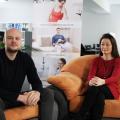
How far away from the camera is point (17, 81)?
2.55 meters

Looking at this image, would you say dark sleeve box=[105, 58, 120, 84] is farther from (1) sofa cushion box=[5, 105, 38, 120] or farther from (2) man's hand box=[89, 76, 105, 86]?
(1) sofa cushion box=[5, 105, 38, 120]

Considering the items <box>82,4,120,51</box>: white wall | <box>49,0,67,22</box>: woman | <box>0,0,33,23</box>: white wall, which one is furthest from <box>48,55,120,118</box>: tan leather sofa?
<box>82,4,120,51</box>: white wall

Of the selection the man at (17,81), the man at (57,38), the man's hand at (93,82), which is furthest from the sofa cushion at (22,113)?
the man at (57,38)

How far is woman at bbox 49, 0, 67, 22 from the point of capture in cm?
410

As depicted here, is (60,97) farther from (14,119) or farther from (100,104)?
(14,119)

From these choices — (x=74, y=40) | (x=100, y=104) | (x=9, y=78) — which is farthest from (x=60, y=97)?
(x=74, y=40)

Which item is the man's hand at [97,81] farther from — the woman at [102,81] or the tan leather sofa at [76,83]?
the tan leather sofa at [76,83]

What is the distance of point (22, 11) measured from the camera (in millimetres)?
8922

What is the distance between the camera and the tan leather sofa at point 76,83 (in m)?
2.87

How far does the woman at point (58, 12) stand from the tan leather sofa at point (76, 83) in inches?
38.2

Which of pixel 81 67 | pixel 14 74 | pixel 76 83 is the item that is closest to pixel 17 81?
pixel 14 74

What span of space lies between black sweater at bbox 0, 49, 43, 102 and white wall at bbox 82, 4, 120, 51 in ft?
23.2

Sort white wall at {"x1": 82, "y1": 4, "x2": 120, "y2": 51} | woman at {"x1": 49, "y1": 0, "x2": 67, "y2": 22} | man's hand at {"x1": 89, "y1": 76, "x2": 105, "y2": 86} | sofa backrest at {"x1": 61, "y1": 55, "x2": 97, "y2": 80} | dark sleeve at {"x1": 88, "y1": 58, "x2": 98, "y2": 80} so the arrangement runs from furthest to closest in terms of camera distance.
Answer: white wall at {"x1": 82, "y1": 4, "x2": 120, "y2": 51}
woman at {"x1": 49, "y1": 0, "x2": 67, "y2": 22}
sofa backrest at {"x1": 61, "y1": 55, "x2": 97, "y2": 80}
dark sleeve at {"x1": 88, "y1": 58, "x2": 98, "y2": 80}
man's hand at {"x1": 89, "y1": 76, "x2": 105, "y2": 86}

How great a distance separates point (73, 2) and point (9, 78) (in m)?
1.99
